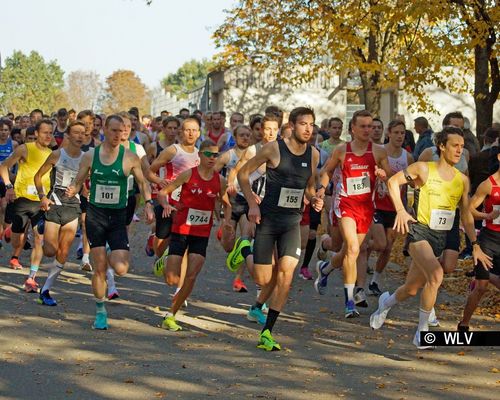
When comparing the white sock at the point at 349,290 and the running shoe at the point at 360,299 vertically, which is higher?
the white sock at the point at 349,290

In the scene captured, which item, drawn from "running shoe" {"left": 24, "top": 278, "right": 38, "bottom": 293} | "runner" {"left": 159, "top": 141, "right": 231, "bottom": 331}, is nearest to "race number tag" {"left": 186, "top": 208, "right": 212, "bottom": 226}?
"runner" {"left": 159, "top": 141, "right": 231, "bottom": 331}

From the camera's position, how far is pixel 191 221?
10.4m

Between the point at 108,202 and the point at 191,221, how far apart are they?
784mm

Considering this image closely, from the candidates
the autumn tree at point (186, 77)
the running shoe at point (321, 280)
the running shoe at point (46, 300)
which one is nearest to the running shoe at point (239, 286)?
the running shoe at point (321, 280)

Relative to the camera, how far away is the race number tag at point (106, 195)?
1038cm

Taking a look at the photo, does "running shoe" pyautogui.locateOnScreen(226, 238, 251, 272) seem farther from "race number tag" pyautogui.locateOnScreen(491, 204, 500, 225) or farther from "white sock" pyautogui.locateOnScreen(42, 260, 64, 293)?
"race number tag" pyautogui.locateOnScreen(491, 204, 500, 225)

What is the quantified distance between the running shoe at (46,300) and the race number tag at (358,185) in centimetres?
319

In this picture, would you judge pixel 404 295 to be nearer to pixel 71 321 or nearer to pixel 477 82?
pixel 71 321

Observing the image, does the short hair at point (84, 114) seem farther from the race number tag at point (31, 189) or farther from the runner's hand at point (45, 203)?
the runner's hand at point (45, 203)

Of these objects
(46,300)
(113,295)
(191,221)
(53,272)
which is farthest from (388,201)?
(46,300)

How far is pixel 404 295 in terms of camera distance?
9.57 metres

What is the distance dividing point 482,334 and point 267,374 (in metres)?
2.84

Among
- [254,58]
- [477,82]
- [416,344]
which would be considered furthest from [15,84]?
[416,344]

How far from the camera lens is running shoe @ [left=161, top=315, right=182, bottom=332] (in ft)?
33.2
